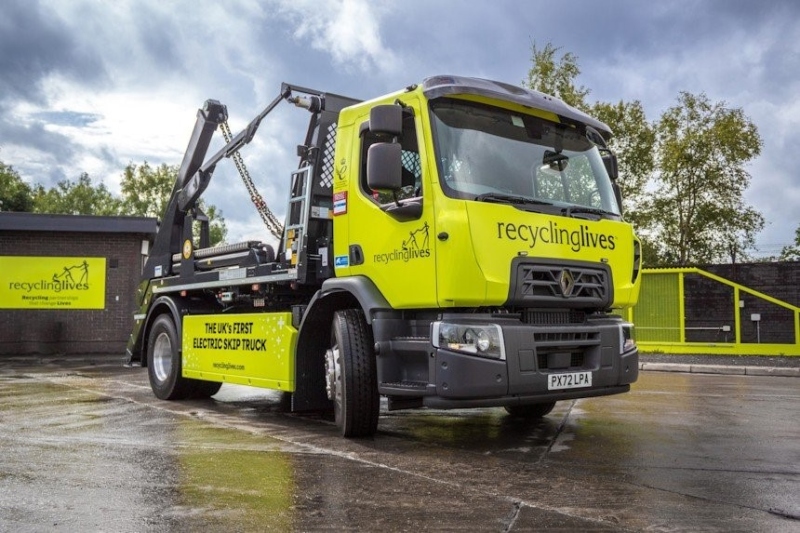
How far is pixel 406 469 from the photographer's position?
520cm

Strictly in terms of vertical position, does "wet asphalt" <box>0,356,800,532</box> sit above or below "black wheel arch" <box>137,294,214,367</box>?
below

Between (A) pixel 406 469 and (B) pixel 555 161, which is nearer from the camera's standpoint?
(A) pixel 406 469

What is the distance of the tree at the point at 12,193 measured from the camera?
58969 mm

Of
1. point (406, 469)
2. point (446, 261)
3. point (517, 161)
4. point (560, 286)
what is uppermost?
point (517, 161)

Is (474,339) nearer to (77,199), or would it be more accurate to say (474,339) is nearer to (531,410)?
(531,410)

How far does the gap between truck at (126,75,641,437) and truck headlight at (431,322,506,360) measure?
0.03 ft

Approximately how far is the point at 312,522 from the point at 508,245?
2535 millimetres

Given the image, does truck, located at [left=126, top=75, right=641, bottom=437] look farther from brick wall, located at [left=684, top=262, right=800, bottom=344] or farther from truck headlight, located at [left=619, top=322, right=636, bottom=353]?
brick wall, located at [left=684, top=262, right=800, bottom=344]

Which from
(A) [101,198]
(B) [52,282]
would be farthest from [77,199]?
(B) [52,282]

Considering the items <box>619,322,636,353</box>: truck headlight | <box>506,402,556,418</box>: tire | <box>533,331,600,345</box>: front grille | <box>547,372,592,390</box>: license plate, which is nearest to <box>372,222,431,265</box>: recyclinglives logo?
<box>533,331,600,345</box>: front grille

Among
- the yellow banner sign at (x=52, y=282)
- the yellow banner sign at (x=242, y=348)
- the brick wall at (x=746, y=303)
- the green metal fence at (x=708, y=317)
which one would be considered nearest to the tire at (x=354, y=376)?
the yellow banner sign at (x=242, y=348)

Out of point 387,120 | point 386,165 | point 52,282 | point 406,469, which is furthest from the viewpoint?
point 52,282

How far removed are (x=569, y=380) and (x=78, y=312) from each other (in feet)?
58.1

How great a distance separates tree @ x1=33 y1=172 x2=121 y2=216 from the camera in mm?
70562
